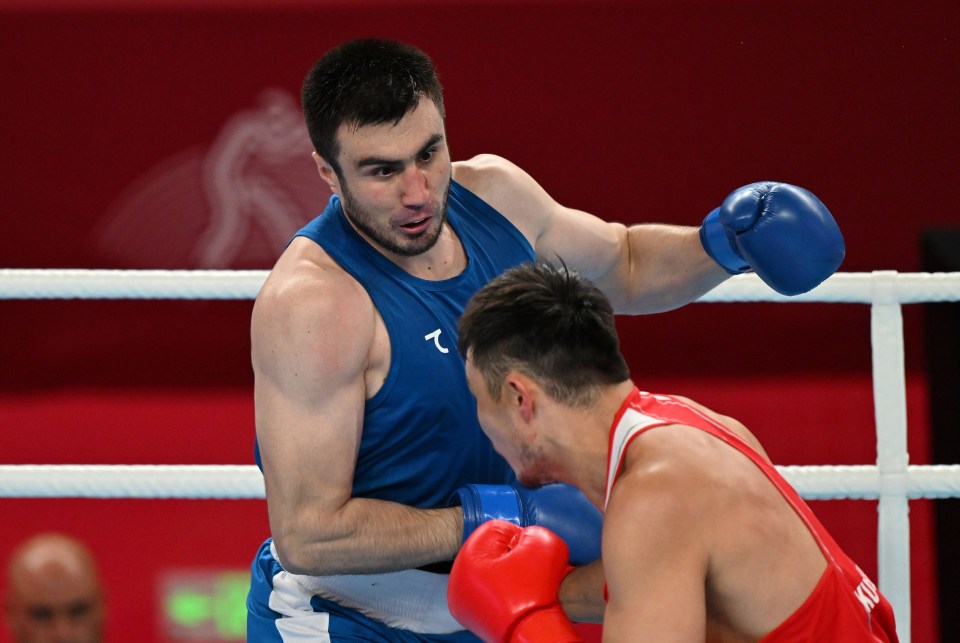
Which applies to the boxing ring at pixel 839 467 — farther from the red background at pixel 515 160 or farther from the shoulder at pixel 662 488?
the red background at pixel 515 160

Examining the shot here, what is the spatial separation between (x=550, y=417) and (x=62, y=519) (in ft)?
9.87

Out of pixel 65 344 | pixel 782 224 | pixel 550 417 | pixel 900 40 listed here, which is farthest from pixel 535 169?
pixel 550 417

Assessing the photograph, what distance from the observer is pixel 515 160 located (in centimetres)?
415

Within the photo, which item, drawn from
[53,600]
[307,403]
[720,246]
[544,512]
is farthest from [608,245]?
[53,600]

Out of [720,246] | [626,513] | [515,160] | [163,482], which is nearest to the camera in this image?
[626,513]

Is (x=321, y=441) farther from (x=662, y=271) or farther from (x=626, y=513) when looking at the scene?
(x=662, y=271)

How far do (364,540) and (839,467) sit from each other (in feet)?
3.68

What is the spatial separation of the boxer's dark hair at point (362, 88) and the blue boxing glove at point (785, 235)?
1.83ft

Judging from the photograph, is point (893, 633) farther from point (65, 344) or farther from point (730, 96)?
point (65, 344)

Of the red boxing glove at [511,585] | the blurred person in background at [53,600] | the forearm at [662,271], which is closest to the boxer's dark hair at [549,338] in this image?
the red boxing glove at [511,585]

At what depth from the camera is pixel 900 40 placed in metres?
4.06

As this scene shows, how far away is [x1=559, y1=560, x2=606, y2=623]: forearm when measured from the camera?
178 cm

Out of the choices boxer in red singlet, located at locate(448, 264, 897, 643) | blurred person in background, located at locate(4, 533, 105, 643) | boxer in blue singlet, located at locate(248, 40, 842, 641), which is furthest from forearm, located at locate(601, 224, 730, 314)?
blurred person in background, located at locate(4, 533, 105, 643)

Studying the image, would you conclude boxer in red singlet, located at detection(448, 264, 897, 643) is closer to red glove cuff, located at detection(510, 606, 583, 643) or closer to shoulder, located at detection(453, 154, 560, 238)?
red glove cuff, located at detection(510, 606, 583, 643)
